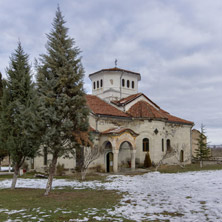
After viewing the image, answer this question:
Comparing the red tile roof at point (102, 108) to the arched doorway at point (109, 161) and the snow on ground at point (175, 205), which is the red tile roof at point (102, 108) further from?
the snow on ground at point (175, 205)

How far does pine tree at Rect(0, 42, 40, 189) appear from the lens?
49.3ft

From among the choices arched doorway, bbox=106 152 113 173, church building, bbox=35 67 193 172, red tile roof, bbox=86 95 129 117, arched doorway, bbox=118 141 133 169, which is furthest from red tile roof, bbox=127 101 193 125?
arched doorway, bbox=106 152 113 173

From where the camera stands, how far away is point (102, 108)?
2744cm

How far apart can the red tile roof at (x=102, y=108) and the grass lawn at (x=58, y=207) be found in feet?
47.5

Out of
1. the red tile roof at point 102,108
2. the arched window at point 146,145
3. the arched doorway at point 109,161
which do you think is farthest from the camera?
the arched window at point 146,145

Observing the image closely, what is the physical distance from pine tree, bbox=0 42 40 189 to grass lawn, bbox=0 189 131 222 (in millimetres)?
3712

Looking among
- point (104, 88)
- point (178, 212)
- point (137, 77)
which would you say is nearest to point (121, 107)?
point (104, 88)

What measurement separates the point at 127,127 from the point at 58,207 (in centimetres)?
1880

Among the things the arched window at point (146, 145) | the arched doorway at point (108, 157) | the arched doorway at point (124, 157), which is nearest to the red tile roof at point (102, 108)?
the arched doorway at point (108, 157)

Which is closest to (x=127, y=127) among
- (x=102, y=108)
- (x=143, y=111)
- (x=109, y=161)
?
(x=143, y=111)

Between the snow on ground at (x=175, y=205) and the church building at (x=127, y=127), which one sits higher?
the church building at (x=127, y=127)

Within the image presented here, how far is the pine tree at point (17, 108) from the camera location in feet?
49.3

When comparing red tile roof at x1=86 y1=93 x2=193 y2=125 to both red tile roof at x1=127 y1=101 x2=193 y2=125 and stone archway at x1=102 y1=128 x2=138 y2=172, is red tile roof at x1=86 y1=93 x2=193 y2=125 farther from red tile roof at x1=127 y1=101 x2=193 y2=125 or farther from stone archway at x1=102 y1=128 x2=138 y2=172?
stone archway at x1=102 y1=128 x2=138 y2=172

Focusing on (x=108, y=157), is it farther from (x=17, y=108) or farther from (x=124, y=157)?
(x=17, y=108)
